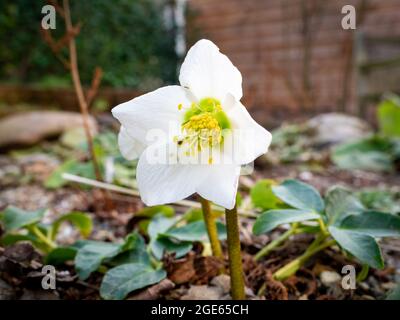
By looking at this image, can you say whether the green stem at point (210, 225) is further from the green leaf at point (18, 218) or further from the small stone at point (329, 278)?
the green leaf at point (18, 218)

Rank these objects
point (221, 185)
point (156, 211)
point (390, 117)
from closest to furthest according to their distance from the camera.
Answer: point (221, 185) → point (156, 211) → point (390, 117)

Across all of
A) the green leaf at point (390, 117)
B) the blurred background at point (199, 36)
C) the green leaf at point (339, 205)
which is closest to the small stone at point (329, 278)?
the green leaf at point (339, 205)

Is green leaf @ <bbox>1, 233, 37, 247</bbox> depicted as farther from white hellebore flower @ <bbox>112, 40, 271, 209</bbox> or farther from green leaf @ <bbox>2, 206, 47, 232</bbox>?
white hellebore flower @ <bbox>112, 40, 271, 209</bbox>

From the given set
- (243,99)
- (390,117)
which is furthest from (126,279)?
(243,99)

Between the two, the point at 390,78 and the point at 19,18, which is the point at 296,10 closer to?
the point at 390,78

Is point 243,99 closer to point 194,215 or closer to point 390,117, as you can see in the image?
point 390,117

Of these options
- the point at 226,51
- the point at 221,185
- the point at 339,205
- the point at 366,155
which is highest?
the point at 226,51
